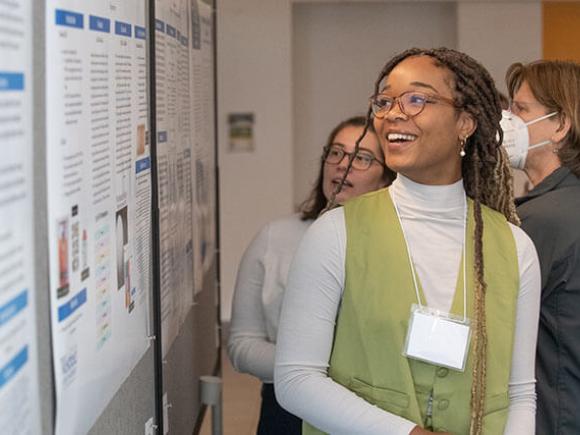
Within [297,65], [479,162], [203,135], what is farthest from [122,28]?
[297,65]

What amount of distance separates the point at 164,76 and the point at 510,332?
988 mm

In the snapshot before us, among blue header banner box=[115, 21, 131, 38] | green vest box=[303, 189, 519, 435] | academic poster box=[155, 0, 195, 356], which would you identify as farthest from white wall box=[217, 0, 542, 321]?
blue header banner box=[115, 21, 131, 38]

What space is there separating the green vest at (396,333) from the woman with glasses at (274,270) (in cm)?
77

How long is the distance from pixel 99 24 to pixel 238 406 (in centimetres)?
484

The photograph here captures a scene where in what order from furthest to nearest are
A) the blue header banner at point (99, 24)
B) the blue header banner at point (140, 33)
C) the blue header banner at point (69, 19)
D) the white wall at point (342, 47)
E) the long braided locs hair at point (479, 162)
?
the white wall at point (342, 47) < the long braided locs hair at point (479, 162) < the blue header banner at point (140, 33) < the blue header banner at point (99, 24) < the blue header banner at point (69, 19)

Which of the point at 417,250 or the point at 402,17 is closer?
the point at 417,250

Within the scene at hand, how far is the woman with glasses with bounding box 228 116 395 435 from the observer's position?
2.99m

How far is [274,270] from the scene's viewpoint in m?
3.02

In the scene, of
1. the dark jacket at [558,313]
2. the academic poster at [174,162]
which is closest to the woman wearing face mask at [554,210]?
the dark jacket at [558,313]


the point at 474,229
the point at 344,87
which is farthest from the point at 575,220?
the point at 344,87

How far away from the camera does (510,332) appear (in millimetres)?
2201

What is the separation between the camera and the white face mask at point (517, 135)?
3002mm

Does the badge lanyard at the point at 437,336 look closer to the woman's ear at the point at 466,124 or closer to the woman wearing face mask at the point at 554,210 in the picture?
the woman's ear at the point at 466,124

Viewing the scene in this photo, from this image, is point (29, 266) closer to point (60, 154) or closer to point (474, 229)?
point (60, 154)
